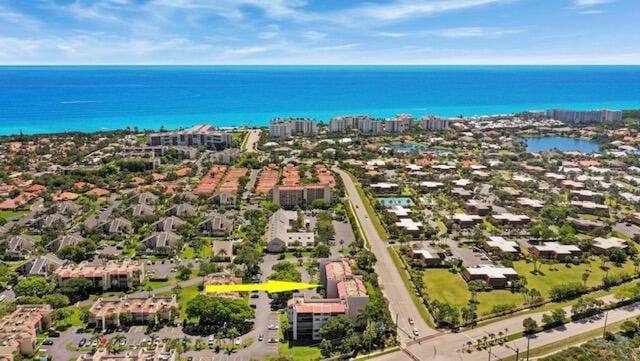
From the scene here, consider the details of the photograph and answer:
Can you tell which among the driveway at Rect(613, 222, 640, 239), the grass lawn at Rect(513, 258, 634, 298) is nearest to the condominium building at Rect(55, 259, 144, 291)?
the grass lawn at Rect(513, 258, 634, 298)

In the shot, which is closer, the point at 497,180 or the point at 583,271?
the point at 583,271

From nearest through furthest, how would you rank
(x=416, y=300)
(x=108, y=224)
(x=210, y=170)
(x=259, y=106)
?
(x=416, y=300)
(x=108, y=224)
(x=210, y=170)
(x=259, y=106)

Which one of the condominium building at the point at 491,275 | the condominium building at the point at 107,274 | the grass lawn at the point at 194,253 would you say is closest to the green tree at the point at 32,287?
the condominium building at the point at 107,274

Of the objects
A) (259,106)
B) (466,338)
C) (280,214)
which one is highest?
(259,106)

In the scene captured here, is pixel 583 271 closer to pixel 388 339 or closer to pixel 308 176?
pixel 388 339

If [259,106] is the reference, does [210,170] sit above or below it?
below

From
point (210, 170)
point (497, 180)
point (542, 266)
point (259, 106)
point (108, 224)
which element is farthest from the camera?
point (259, 106)

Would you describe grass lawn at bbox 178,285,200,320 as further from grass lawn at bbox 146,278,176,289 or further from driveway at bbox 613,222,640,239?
driveway at bbox 613,222,640,239

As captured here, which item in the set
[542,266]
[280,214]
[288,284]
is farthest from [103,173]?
[542,266]

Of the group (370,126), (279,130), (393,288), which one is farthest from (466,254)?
(370,126)
